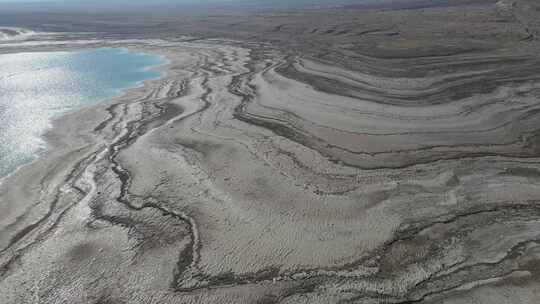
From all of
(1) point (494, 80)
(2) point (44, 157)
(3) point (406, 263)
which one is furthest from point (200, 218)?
(1) point (494, 80)

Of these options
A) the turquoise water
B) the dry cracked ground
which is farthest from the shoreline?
the dry cracked ground

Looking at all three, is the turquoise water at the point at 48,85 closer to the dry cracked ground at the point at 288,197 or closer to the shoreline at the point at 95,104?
the shoreline at the point at 95,104

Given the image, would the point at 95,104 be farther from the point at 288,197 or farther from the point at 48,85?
the point at 288,197

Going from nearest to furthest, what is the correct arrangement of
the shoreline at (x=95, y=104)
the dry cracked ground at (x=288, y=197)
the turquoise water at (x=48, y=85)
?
the dry cracked ground at (x=288, y=197) < the shoreline at (x=95, y=104) < the turquoise water at (x=48, y=85)

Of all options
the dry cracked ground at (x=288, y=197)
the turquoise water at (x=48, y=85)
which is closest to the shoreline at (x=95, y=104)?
the turquoise water at (x=48, y=85)

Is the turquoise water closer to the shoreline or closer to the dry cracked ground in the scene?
the shoreline
